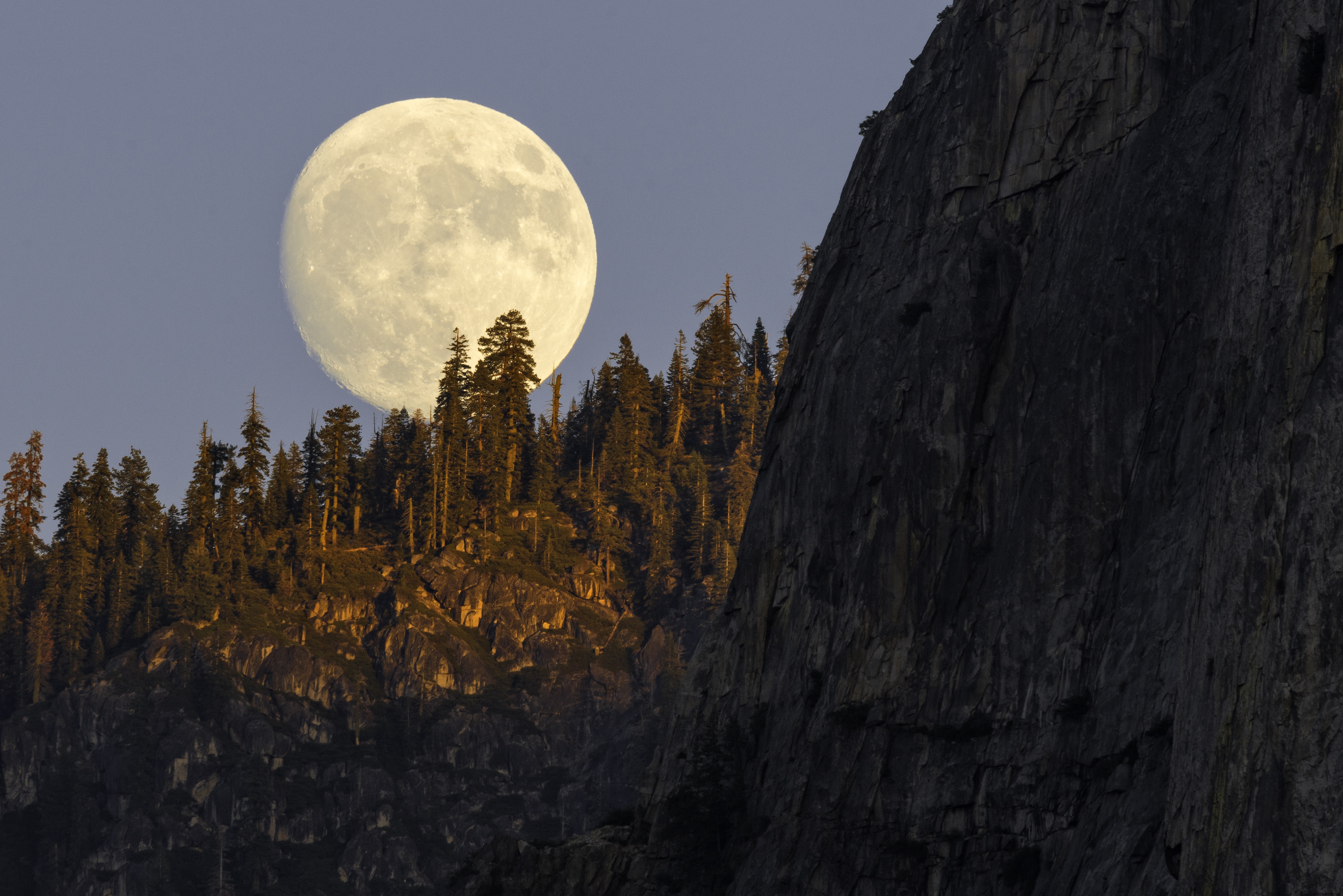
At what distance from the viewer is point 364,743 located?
8450 cm

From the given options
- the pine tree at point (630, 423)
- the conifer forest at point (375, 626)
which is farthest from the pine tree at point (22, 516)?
the pine tree at point (630, 423)

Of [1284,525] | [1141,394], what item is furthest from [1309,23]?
[1141,394]

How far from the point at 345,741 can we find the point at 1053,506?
64942 millimetres

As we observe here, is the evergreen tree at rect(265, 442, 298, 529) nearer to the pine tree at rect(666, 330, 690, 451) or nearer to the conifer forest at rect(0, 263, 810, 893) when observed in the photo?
the conifer forest at rect(0, 263, 810, 893)

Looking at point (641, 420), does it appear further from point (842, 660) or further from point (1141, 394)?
point (1141, 394)

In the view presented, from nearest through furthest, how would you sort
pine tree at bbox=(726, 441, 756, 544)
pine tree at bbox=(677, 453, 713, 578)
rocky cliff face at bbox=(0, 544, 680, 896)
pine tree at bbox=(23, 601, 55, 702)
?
rocky cliff face at bbox=(0, 544, 680, 896) < pine tree at bbox=(23, 601, 55, 702) < pine tree at bbox=(677, 453, 713, 578) < pine tree at bbox=(726, 441, 756, 544)

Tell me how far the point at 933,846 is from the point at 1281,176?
19.5m

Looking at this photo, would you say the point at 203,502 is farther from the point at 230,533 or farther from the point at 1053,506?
the point at 1053,506

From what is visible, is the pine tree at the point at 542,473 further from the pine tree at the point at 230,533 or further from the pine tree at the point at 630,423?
the pine tree at the point at 230,533

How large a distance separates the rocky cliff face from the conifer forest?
164mm

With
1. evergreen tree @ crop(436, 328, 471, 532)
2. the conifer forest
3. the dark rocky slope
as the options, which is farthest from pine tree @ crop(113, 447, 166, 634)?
the dark rocky slope

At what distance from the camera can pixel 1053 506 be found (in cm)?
3056

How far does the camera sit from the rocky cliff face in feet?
251

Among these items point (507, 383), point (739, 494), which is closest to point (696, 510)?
point (739, 494)
